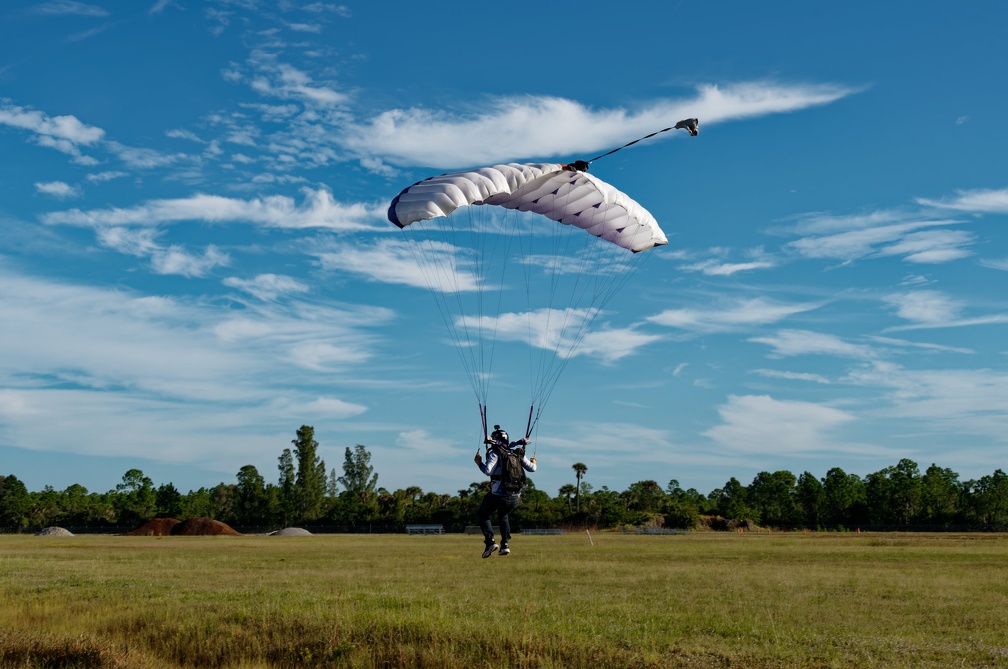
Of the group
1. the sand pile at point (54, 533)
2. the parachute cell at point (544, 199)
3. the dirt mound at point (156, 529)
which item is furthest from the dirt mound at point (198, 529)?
the parachute cell at point (544, 199)

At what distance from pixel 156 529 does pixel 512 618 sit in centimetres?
9086

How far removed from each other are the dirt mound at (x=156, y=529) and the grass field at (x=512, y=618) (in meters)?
69.2

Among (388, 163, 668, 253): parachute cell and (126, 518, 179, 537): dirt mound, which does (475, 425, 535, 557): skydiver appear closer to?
(388, 163, 668, 253): parachute cell

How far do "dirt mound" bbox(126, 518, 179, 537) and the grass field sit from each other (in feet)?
227

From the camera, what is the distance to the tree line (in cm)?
11025

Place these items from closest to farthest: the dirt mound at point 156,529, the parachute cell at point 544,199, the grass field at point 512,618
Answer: the grass field at point 512,618 → the parachute cell at point 544,199 → the dirt mound at point 156,529

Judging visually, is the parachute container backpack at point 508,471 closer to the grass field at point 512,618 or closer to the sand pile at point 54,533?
the grass field at point 512,618

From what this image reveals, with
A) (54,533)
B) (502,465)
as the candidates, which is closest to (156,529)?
(54,533)

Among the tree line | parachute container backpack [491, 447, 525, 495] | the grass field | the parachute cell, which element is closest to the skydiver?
parachute container backpack [491, 447, 525, 495]

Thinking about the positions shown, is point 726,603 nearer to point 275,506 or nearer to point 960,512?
point 960,512

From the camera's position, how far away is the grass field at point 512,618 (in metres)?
18.7

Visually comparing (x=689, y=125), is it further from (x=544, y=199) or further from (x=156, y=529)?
(x=156, y=529)

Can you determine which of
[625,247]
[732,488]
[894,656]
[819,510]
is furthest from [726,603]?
[732,488]

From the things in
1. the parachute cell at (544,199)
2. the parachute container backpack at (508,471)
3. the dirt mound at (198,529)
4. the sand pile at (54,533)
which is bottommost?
the sand pile at (54,533)
